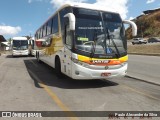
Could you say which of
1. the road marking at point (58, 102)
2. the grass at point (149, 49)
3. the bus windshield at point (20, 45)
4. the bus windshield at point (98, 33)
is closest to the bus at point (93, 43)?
the bus windshield at point (98, 33)

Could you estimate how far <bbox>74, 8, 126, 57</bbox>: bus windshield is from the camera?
10234 millimetres

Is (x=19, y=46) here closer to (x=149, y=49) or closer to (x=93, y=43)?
(x=149, y=49)

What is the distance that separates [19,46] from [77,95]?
27385mm

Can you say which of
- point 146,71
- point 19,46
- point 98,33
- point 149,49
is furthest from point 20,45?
point 98,33

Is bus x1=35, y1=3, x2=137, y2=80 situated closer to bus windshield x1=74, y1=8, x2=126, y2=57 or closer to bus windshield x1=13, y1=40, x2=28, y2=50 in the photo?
bus windshield x1=74, y1=8, x2=126, y2=57

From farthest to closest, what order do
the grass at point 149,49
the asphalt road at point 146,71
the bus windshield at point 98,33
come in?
the grass at point 149,49
the asphalt road at point 146,71
the bus windshield at point 98,33

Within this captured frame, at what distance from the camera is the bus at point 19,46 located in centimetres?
3491

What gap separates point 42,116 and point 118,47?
4.95 m

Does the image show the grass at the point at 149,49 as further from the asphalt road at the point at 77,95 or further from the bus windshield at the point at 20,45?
the asphalt road at the point at 77,95

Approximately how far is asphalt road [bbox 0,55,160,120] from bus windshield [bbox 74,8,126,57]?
149 cm

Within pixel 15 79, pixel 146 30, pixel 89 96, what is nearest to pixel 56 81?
pixel 15 79

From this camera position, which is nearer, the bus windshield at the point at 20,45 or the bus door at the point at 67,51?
the bus door at the point at 67,51

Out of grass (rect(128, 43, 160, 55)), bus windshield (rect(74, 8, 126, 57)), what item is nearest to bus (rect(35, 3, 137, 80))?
bus windshield (rect(74, 8, 126, 57))

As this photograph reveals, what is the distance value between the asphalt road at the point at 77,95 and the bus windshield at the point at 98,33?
1.49 meters
